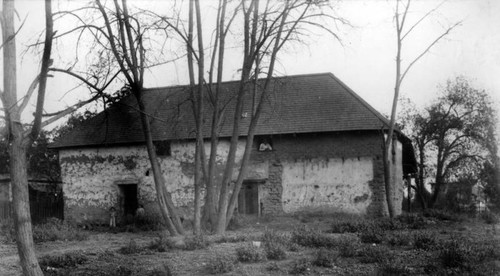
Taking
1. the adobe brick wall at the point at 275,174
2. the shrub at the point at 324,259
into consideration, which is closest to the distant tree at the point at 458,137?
the adobe brick wall at the point at 275,174

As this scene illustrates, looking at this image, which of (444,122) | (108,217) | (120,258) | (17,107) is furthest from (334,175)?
(444,122)

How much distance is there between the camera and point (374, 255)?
8.75 meters

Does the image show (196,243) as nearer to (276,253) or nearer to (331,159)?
(276,253)

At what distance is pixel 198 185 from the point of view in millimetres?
13672

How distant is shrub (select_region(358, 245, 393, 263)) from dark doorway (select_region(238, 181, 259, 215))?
11.9 metres

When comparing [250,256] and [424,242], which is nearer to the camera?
[250,256]

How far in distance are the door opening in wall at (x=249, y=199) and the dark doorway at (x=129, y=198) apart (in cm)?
522

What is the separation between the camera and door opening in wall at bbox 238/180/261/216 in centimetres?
2114

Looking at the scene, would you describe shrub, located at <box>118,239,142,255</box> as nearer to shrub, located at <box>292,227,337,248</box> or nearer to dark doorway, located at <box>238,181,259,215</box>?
shrub, located at <box>292,227,337,248</box>

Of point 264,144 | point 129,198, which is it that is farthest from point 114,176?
point 264,144

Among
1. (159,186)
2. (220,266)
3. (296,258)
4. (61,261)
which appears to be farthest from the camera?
(159,186)

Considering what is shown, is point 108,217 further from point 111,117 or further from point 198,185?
point 198,185

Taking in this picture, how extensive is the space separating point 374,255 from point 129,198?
1634cm

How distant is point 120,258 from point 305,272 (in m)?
4.24
